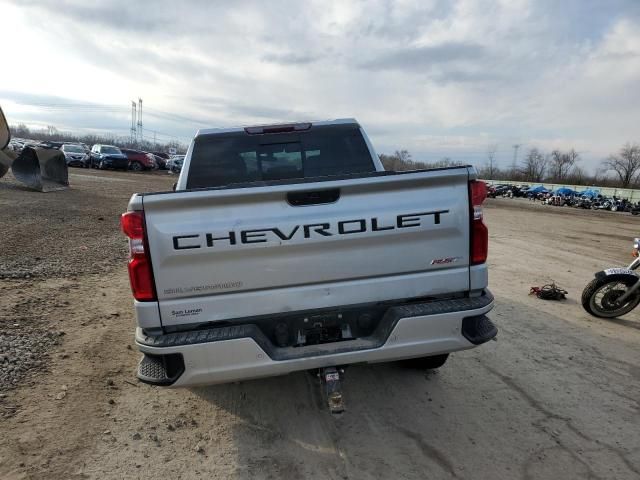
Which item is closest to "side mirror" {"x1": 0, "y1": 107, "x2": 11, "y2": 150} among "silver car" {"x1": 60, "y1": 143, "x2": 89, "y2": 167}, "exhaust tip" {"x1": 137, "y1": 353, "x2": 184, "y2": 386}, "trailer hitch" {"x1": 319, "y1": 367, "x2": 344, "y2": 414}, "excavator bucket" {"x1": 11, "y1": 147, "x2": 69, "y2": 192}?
"excavator bucket" {"x1": 11, "y1": 147, "x2": 69, "y2": 192}

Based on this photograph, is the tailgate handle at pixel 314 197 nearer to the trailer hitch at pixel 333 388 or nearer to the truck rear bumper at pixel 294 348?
the truck rear bumper at pixel 294 348

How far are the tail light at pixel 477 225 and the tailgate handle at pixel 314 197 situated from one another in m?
0.91

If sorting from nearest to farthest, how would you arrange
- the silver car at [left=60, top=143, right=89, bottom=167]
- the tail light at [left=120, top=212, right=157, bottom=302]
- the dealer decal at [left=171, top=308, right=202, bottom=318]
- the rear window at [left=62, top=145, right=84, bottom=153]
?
the tail light at [left=120, top=212, right=157, bottom=302]
the dealer decal at [left=171, top=308, right=202, bottom=318]
the silver car at [left=60, top=143, right=89, bottom=167]
the rear window at [left=62, top=145, right=84, bottom=153]

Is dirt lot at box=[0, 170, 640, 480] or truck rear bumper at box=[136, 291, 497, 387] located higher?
truck rear bumper at box=[136, 291, 497, 387]

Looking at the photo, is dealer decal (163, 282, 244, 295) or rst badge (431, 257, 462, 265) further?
rst badge (431, 257, 462, 265)

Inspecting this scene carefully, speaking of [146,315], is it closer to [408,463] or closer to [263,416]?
[263,416]

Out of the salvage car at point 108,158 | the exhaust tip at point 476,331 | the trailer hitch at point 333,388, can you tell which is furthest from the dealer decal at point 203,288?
the salvage car at point 108,158

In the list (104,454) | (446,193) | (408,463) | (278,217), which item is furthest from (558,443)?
(104,454)

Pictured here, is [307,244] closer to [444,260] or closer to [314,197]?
[314,197]

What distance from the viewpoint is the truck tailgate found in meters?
2.58

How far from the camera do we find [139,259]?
2.56 meters

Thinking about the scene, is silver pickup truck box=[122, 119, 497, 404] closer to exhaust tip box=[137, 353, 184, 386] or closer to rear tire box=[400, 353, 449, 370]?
exhaust tip box=[137, 353, 184, 386]

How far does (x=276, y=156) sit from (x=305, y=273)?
186 centimetres

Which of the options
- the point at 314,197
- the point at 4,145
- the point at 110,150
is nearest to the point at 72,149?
the point at 110,150
